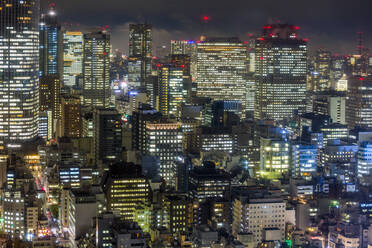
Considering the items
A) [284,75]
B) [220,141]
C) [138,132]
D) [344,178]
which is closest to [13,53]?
[138,132]

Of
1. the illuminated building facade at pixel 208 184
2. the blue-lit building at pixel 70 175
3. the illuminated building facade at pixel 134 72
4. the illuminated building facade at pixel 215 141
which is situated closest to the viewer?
the illuminated building facade at pixel 208 184

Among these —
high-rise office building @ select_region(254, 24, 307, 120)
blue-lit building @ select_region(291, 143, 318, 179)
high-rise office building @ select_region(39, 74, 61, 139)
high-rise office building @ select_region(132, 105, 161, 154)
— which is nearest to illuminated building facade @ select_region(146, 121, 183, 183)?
high-rise office building @ select_region(132, 105, 161, 154)

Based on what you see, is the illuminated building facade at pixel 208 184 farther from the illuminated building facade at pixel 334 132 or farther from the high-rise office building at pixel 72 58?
the high-rise office building at pixel 72 58

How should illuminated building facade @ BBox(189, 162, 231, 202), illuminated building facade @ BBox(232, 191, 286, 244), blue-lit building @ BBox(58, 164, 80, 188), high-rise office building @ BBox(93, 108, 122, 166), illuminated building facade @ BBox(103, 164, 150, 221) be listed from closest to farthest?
illuminated building facade @ BBox(232, 191, 286, 244)
illuminated building facade @ BBox(103, 164, 150, 221)
illuminated building facade @ BBox(189, 162, 231, 202)
blue-lit building @ BBox(58, 164, 80, 188)
high-rise office building @ BBox(93, 108, 122, 166)

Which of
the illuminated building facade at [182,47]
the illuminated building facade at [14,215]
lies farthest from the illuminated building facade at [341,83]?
the illuminated building facade at [14,215]

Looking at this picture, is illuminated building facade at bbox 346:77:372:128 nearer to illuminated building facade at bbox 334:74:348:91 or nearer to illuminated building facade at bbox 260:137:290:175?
illuminated building facade at bbox 334:74:348:91

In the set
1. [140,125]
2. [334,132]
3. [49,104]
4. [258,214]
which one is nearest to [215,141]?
[140,125]

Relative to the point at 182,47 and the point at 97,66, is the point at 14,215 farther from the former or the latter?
the point at 182,47
